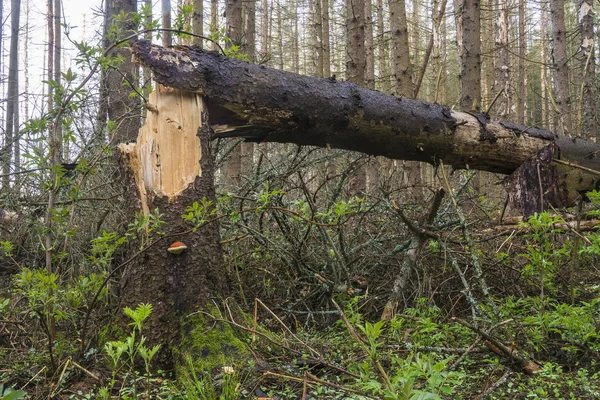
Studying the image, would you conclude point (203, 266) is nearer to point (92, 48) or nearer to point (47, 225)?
point (47, 225)

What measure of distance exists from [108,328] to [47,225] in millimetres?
710

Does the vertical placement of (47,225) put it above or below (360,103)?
below

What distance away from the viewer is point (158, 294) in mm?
2688

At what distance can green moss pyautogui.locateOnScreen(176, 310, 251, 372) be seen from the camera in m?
2.43

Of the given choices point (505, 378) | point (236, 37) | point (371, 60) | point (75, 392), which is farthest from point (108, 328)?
point (371, 60)

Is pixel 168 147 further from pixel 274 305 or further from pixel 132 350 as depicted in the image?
pixel 274 305

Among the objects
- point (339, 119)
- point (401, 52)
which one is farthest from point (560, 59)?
point (339, 119)

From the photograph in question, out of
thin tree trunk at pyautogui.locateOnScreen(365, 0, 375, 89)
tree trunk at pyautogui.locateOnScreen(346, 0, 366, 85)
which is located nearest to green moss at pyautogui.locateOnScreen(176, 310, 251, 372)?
tree trunk at pyautogui.locateOnScreen(346, 0, 366, 85)

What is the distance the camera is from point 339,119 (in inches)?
136

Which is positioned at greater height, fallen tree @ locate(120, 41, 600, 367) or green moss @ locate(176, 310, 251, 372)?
fallen tree @ locate(120, 41, 600, 367)

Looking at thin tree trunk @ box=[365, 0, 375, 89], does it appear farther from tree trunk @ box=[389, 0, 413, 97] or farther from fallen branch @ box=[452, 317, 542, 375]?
fallen branch @ box=[452, 317, 542, 375]

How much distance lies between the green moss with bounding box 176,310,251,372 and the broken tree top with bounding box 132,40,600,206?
4.36ft

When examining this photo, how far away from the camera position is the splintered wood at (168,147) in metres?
2.88

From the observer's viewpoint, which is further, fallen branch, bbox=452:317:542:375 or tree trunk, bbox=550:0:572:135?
tree trunk, bbox=550:0:572:135
